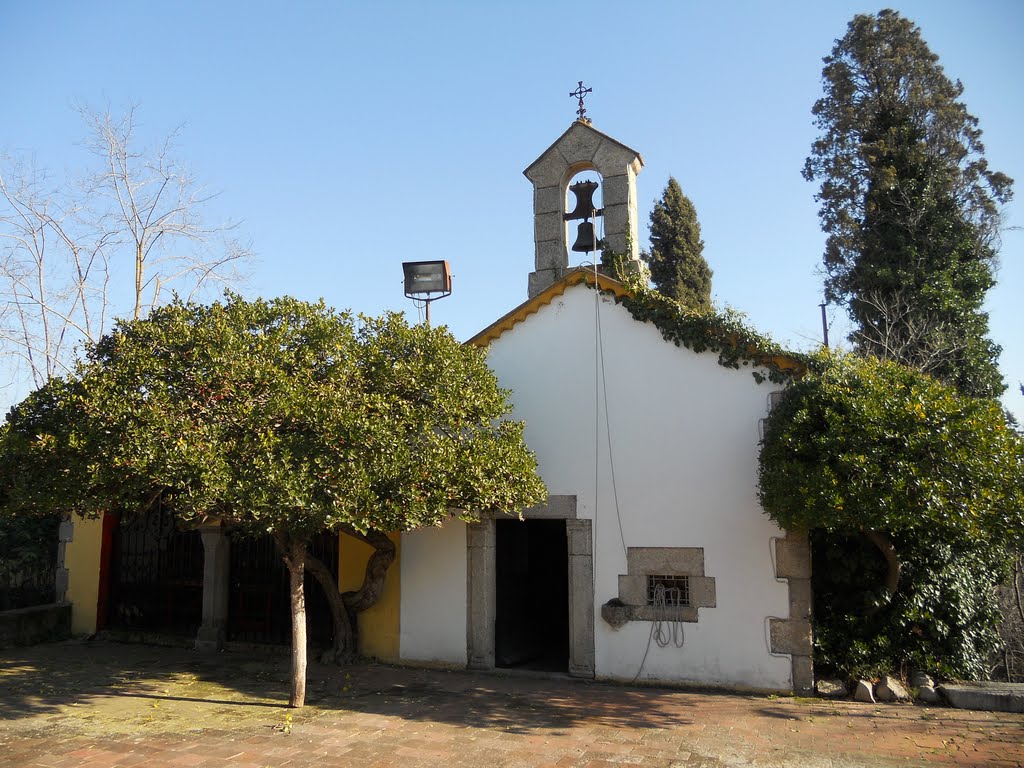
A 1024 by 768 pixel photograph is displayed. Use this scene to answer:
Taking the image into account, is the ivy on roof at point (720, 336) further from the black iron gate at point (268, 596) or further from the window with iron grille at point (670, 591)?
the black iron gate at point (268, 596)

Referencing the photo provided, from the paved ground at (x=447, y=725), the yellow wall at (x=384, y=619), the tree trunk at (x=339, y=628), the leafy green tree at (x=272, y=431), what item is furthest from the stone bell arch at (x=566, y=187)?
the paved ground at (x=447, y=725)

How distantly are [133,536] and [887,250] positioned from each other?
571 inches

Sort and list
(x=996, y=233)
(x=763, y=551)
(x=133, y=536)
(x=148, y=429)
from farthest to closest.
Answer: (x=996, y=233) → (x=133, y=536) → (x=763, y=551) → (x=148, y=429)

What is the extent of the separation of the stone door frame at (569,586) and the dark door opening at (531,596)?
0.24m

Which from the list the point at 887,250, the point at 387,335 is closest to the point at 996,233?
the point at 887,250

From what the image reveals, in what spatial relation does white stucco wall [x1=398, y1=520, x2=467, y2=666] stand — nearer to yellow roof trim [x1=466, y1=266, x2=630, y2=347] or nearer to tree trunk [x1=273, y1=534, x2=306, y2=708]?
tree trunk [x1=273, y1=534, x2=306, y2=708]

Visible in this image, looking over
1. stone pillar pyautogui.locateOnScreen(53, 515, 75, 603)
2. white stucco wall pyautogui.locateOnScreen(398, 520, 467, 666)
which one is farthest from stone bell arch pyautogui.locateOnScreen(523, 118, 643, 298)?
stone pillar pyautogui.locateOnScreen(53, 515, 75, 603)

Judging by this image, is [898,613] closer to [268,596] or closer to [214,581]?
[268,596]

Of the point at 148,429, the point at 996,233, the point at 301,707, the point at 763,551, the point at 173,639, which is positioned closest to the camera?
the point at 148,429

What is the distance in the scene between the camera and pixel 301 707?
7227 mm

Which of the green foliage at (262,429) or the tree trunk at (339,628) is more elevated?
the green foliage at (262,429)

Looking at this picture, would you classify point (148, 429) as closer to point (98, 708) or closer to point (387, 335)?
point (387, 335)

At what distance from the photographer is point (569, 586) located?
8.71 meters

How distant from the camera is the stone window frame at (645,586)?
806cm
